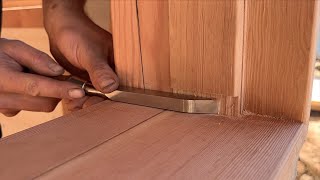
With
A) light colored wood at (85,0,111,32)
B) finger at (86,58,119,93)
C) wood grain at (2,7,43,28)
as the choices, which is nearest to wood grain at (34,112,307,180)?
finger at (86,58,119,93)

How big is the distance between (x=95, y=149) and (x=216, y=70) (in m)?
0.15

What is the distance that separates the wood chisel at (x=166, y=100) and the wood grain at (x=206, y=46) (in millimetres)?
11

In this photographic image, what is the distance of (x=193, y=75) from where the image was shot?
36 cm

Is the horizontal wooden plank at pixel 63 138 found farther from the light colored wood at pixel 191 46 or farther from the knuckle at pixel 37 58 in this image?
the knuckle at pixel 37 58

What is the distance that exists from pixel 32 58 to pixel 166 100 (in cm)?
31

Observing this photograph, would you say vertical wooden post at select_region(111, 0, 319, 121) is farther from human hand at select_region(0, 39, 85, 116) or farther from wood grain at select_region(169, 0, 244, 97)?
human hand at select_region(0, 39, 85, 116)

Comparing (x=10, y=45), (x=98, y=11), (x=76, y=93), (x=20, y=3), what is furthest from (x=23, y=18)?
(x=76, y=93)

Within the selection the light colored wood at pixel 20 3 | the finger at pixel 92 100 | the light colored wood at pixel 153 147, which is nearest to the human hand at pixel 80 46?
the finger at pixel 92 100

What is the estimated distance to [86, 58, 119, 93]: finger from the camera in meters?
0.43

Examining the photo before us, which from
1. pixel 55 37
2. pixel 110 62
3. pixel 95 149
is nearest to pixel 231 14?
pixel 95 149

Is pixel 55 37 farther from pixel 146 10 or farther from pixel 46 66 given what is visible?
pixel 146 10

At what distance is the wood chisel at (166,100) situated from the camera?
14.2 inches

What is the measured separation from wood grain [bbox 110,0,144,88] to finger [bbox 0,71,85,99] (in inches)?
4.0

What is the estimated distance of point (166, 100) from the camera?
376 millimetres
